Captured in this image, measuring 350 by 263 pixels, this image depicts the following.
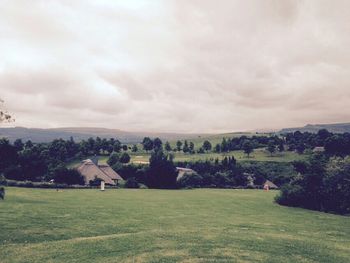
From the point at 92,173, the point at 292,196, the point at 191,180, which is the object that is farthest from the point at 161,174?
the point at 292,196

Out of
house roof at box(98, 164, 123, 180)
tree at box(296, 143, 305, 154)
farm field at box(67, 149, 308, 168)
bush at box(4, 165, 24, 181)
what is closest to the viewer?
bush at box(4, 165, 24, 181)

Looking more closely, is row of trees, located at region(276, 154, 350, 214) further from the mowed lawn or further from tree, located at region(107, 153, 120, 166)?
tree, located at region(107, 153, 120, 166)

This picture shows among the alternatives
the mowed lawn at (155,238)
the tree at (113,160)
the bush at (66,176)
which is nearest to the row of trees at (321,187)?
the mowed lawn at (155,238)

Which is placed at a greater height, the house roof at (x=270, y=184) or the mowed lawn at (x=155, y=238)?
the mowed lawn at (x=155, y=238)

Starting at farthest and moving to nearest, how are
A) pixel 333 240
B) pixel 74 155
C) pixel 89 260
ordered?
pixel 74 155, pixel 333 240, pixel 89 260

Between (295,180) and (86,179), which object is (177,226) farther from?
(86,179)

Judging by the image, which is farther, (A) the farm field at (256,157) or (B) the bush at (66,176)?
(A) the farm field at (256,157)

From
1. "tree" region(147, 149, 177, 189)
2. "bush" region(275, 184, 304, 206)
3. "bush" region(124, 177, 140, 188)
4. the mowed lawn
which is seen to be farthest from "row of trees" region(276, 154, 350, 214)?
"bush" region(124, 177, 140, 188)

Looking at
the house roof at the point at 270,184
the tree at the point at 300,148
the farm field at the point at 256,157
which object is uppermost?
the tree at the point at 300,148

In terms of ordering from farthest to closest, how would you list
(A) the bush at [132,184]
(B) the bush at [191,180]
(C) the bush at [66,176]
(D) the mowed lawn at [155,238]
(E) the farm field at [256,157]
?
(E) the farm field at [256,157], (B) the bush at [191,180], (A) the bush at [132,184], (C) the bush at [66,176], (D) the mowed lawn at [155,238]

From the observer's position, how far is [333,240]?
1217 inches

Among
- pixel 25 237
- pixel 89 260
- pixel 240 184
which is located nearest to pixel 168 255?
pixel 89 260

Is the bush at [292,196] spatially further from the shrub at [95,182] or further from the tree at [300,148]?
the tree at [300,148]

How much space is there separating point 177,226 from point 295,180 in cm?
3960
